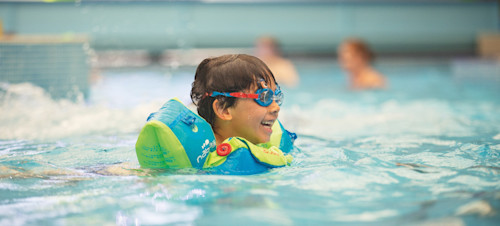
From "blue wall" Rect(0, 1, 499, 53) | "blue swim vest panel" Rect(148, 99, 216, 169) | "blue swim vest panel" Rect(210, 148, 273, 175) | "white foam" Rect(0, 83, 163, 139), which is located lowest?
"white foam" Rect(0, 83, 163, 139)

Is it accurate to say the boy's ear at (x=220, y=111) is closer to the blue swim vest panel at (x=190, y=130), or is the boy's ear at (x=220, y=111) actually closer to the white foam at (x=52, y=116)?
the blue swim vest panel at (x=190, y=130)

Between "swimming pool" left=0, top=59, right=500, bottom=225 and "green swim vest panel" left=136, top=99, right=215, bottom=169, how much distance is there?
0.25 ft

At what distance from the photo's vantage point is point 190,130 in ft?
9.70

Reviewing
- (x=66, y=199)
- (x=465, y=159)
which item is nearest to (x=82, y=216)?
(x=66, y=199)

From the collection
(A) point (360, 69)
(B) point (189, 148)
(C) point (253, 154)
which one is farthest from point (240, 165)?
(A) point (360, 69)

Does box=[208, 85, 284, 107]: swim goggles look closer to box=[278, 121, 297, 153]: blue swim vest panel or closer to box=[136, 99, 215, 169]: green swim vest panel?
box=[136, 99, 215, 169]: green swim vest panel

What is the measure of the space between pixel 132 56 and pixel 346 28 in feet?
17.1

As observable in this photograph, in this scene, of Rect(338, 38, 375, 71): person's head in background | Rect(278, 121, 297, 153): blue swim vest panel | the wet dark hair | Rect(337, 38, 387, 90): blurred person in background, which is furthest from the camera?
Rect(338, 38, 375, 71): person's head in background

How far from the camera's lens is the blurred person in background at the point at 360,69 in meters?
9.12

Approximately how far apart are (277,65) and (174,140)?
24.0 feet

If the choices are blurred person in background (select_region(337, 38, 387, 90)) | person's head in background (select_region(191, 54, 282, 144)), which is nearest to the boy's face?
person's head in background (select_region(191, 54, 282, 144))

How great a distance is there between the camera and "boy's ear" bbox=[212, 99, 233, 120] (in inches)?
123

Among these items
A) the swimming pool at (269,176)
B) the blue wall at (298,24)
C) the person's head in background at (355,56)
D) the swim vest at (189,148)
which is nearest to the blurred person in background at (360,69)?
the person's head in background at (355,56)

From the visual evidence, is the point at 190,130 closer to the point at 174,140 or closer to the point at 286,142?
the point at 174,140
